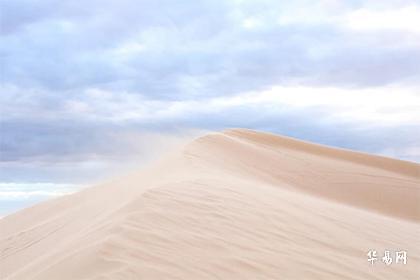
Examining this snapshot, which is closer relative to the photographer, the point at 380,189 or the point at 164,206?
the point at 164,206

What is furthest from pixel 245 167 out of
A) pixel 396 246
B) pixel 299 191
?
pixel 396 246

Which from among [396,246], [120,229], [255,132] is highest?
[255,132]

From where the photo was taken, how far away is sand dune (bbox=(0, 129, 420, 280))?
5.93m

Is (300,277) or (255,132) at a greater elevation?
(255,132)

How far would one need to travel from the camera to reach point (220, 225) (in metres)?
7.07

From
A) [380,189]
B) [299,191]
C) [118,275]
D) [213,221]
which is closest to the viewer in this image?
[118,275]

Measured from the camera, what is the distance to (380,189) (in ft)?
43.4

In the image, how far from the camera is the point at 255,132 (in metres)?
14.7

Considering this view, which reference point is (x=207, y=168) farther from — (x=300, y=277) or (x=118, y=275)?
(x=118, y=275)

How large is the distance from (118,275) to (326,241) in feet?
9.60

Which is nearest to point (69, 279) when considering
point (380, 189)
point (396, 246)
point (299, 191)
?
point (396, 246)

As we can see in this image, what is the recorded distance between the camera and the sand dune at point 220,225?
5.93m

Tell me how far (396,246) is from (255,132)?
6.86 metres

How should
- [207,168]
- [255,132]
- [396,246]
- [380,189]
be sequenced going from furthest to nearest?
1. [255,132]
2. [380,189]
3. [207,168]
4. [396,246]
